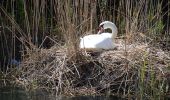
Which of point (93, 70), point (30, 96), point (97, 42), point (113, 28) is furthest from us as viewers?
point (113, 28)

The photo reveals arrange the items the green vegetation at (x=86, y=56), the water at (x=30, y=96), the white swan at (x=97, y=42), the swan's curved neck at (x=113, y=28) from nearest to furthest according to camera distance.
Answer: the water at (x=30, y=96)
the green vegetation at (x=86, y=56)
the white swan at (x=97, y=42)
the swan's curved neck at (x=113, y=28)

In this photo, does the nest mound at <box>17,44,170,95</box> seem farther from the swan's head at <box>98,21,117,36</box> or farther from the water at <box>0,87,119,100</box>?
the swan's head at <box>98,21,117,36</box>

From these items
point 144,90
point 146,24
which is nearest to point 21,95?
point 144,90

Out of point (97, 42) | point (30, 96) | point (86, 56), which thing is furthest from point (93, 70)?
point (30, 96)

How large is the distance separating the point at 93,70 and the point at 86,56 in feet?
0.74

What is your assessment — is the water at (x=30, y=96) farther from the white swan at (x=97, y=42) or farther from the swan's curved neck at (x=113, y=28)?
the swan's curved neck at (x=113, y=28)

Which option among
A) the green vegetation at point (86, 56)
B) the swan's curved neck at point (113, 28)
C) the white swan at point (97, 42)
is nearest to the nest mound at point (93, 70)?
the green vegetation at point (86, 56)

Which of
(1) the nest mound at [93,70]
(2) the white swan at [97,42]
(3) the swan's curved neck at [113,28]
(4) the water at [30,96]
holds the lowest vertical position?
(4) the water at [30,96]

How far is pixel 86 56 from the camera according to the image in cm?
729

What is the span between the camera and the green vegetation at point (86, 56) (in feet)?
22.9

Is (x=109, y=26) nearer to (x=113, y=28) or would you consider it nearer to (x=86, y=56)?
(x=113, y=28)

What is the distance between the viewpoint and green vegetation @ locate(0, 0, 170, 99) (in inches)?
275

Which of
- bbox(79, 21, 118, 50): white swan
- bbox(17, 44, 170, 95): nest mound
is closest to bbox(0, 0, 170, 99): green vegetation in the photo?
bbox(17, 44, 170, 95): nest mound

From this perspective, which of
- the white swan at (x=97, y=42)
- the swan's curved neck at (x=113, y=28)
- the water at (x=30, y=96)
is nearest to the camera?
the water at (x=30, y=96)
